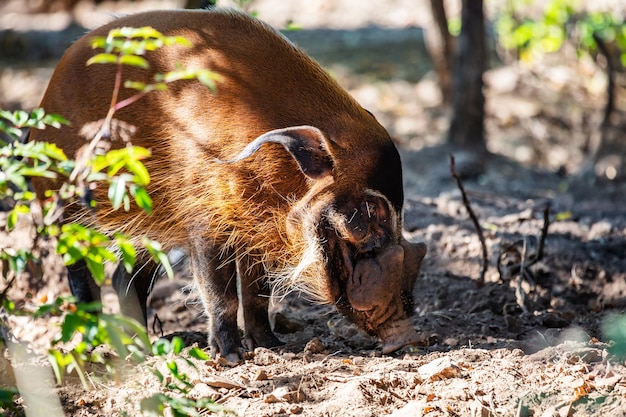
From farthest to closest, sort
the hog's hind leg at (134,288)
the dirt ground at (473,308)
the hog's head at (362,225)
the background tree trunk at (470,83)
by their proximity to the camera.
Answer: the background tree trunk at (470,83) < the hog's hind leg at (134,288) < the hog's head at (362,225) < the dirt ground at (473,308)

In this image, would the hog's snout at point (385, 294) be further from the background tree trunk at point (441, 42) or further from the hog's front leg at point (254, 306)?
the background tree trunk at point (441, 42)

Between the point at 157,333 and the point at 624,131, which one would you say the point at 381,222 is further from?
the point at 624,131

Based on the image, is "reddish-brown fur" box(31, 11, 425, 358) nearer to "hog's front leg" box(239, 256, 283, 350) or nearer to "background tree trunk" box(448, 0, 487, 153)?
"hog's front leg" box(239, 256, 283, 350)

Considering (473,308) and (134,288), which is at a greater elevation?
(134,288)

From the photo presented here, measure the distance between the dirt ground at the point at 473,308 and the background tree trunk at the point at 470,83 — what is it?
0.24 meters

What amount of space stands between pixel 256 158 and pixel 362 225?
637 mm

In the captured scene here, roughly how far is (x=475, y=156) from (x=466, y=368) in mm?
4864

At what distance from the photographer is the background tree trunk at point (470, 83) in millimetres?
7793

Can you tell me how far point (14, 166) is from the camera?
2.52 meters

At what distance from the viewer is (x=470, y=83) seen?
315 inches

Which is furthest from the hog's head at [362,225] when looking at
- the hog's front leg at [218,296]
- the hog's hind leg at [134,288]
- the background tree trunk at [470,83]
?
the background tree trunk at [470,83]

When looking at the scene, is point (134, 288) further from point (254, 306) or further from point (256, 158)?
point (256, 158)

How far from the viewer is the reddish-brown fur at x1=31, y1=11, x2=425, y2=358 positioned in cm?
405

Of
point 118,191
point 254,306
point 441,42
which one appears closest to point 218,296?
point 254,306
